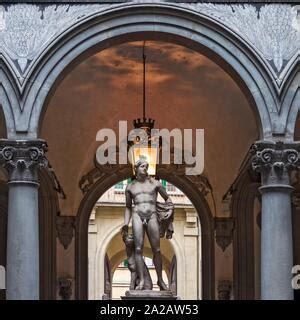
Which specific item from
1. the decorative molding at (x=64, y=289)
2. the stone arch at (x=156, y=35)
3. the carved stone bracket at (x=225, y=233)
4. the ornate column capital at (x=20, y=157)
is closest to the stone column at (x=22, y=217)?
the ornate column capital at (x=20, y=157)

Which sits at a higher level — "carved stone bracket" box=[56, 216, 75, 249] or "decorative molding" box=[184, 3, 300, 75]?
"decorative molding" box=[184, 3, 300, 75]

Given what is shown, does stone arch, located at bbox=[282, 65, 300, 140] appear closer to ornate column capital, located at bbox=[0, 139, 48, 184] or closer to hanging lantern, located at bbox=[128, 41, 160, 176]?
hanging lantern, located at bbox=[128, 41, 160, 176]

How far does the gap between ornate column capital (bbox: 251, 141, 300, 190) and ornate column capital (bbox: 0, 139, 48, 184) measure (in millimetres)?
3409

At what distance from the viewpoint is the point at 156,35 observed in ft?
77.8

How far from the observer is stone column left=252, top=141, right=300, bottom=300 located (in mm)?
22844

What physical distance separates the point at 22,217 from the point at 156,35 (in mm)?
3605

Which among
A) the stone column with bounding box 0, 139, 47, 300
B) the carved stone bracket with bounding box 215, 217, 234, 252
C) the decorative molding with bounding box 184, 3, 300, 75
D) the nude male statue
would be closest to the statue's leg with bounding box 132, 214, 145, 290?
the nude male statue

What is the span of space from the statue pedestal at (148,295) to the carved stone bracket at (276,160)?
7.58 feet

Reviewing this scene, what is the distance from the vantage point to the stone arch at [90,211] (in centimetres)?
2942

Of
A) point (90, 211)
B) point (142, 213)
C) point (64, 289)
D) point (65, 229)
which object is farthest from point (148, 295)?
point (90, 211)

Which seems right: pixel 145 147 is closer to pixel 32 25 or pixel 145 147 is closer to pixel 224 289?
pixel 32 25
